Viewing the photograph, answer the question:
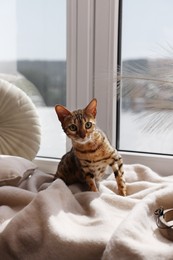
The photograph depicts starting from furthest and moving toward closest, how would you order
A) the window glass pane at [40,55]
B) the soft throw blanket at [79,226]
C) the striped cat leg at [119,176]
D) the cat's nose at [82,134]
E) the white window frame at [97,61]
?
the window glass pane at [40,55], the white window frame at [97,61], the striped cat leg at [119,176], the cat's nose at [82,134], the soft throw blanket at [79,226]

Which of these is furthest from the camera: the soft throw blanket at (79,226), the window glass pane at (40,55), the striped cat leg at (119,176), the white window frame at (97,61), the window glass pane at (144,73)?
the window glass pane at (40,55)

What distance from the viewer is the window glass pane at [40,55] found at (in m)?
1.57

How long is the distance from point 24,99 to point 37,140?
162 millimetres

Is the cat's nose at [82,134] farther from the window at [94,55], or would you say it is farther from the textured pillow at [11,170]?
the window at [94,55]

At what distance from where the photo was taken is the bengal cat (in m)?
1.10

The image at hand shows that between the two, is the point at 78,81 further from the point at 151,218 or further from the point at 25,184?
the point at 151,218

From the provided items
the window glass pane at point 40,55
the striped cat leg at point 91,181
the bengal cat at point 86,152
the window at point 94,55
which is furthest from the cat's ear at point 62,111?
the window glass pane at point 40,55

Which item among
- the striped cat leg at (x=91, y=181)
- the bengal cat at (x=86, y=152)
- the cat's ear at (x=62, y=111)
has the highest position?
the cat's ear at (x=62, y=111)

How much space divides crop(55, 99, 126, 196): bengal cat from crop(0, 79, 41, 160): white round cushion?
0.27 metres

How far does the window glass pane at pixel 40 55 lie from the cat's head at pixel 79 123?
481 mm

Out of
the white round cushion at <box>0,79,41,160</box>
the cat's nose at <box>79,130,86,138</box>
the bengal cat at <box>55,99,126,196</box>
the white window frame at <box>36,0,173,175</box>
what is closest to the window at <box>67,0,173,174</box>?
the white window frame at <box>36,0,173,175</box>

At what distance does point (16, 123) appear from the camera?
1462 mm

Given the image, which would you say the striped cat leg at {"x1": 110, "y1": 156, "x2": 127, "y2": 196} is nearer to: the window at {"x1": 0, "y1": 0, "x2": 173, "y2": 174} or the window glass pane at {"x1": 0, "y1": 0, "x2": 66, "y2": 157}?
the window at {"x1": 0, "y1": 0, "x2": 173, "y2": 174}

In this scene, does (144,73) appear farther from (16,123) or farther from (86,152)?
(16,123)
